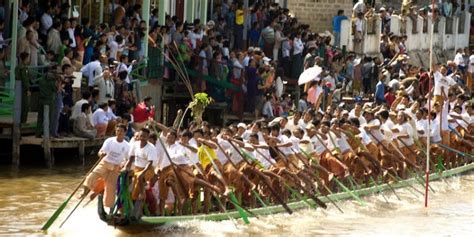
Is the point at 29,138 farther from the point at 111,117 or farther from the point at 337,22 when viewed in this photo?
Answer: the point at 337,22

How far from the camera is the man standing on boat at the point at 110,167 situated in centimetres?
2338

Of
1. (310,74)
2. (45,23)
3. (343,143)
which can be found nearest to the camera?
(343,143)

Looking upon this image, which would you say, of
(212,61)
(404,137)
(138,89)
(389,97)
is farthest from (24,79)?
(389,97)

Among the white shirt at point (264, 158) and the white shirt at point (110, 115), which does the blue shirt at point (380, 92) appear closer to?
the white shirt at point (110, 115)

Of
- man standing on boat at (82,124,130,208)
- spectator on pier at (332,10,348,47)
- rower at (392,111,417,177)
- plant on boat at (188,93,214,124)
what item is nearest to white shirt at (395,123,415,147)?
rower at (392,111,417,177)

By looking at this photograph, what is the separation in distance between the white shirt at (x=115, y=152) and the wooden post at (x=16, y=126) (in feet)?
17.1

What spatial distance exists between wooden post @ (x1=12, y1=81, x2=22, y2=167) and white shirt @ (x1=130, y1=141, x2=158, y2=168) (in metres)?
5.36

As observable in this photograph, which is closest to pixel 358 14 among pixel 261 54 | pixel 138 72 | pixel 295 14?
pixel 295 14

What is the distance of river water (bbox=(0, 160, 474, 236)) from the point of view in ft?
79.3

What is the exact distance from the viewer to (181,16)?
39.2m

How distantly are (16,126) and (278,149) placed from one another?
4851mm

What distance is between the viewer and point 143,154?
23.6 m

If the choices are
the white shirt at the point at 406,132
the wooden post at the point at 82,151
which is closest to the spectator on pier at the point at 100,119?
the wooden post at the point at 82,151

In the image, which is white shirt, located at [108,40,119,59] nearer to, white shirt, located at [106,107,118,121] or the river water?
white shirt, located at [106,107,118,121]
